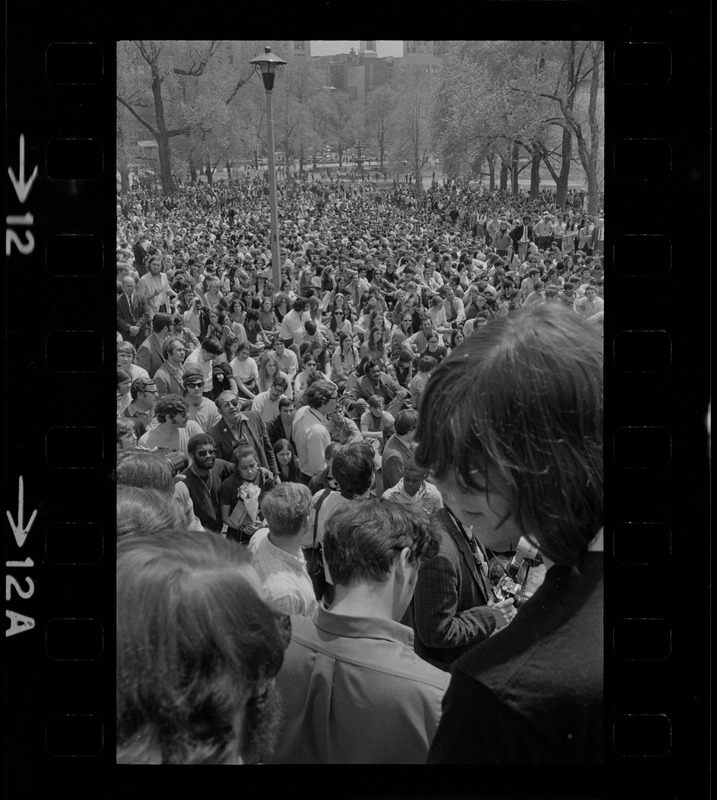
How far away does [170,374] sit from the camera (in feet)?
9.04

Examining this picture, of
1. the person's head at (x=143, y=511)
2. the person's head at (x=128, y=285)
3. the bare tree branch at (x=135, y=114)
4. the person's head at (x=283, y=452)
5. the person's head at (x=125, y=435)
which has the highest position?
the bare tree branch at (x=135, y=114)

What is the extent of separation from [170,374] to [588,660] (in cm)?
131

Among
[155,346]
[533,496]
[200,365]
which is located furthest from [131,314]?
[533,496]

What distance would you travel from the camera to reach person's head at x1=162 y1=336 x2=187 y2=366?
9.43 feet

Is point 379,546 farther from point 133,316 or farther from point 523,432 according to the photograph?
point 133,316

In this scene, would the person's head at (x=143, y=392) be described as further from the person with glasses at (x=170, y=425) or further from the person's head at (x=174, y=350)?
the person's head at (x=174, y=350)

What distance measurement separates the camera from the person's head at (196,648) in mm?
1997

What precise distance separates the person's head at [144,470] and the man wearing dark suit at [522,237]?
116cm

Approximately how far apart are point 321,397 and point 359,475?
0.93ft

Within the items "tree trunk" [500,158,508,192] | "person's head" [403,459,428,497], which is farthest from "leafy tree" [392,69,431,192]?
"person's head" [403,459,428,497]

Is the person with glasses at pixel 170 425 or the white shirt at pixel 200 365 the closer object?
the person with glasses at pixel 170 425
